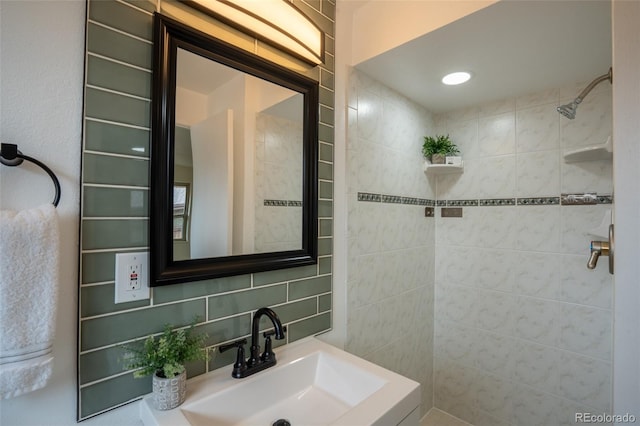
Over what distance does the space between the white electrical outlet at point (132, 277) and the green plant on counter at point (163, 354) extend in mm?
130

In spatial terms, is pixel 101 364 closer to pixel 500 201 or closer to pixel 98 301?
pixel 98 301

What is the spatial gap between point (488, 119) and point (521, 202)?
0.58 meters

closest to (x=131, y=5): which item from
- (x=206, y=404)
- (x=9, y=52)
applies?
(x=9, y=52)

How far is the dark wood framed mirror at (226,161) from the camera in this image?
0.89 meters

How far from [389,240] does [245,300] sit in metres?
0.96

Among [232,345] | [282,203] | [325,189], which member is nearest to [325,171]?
[325,189]

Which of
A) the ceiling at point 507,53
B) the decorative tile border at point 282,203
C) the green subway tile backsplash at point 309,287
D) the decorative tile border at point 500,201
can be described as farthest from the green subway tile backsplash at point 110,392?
the ceiling at point 507,53

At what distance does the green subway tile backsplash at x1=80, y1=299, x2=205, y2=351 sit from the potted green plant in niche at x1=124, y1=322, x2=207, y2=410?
0.13 feet

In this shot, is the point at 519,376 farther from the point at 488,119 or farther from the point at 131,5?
the point at 131,5

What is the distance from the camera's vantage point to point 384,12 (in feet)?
4.61

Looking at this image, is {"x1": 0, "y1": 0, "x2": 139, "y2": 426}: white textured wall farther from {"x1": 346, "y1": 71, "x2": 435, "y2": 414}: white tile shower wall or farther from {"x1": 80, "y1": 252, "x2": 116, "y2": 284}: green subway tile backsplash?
{"x1": 346, "y1": 71, "x2": 435, "y2": 414}: white tile shower wall

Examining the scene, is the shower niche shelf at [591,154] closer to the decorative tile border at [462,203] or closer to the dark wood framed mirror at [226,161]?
the decorative tile border at [462,203]

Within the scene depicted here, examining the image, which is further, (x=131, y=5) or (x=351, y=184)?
(x=351, y=184)

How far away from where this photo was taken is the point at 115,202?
0.82 m
